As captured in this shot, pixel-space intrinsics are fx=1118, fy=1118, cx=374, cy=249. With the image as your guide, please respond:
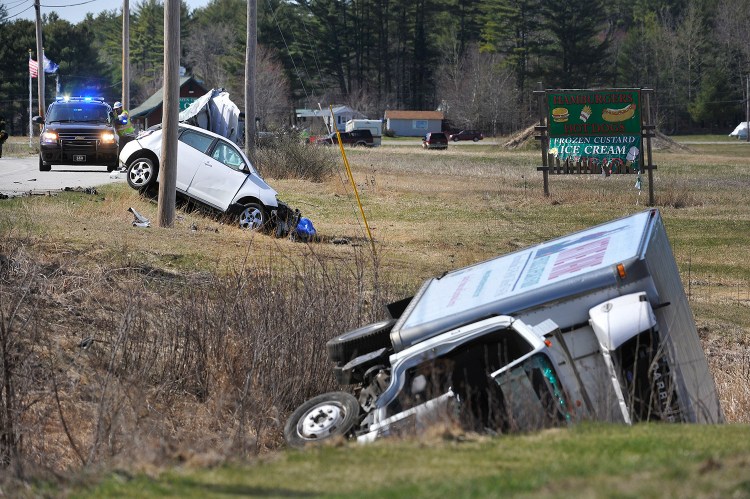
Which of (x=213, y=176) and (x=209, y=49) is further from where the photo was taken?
(x=209, y=49)

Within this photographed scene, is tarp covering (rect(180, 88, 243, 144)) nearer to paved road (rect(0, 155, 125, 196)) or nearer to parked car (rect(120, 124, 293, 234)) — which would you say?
paved road (rect(0, 155, 125, 196))

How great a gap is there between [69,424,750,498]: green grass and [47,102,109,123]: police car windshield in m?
26.1

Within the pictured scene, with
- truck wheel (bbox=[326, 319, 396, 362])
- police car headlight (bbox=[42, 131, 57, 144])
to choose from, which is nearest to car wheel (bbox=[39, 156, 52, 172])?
police car headlight (bbox=[42, 131, 57, 144])

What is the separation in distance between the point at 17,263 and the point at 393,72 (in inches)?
4760

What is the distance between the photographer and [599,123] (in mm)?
31891

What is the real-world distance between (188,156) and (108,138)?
9.36m

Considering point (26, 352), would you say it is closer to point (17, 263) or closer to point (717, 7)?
point (17, 263)

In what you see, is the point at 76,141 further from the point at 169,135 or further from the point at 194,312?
the point at 194,312

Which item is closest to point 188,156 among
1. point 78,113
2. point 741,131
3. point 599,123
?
point 78,113

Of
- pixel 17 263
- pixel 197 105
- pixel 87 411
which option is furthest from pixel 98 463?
pixel 197 105

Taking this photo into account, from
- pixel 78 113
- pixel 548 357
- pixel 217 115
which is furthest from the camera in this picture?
pixel 217 115

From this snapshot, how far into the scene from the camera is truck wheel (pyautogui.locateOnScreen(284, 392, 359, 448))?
7473mm

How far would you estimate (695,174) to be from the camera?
50.1 m

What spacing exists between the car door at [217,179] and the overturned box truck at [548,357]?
14222 millimetres
